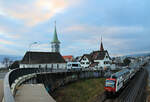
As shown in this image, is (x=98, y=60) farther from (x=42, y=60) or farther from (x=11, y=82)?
(x=11, y=82)

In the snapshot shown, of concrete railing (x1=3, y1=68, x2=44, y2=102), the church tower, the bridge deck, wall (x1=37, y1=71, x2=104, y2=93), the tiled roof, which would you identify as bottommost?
wall (x1=37, y1=71, x2=104, y2=93)

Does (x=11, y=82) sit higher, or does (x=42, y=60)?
(x=42, y=60)

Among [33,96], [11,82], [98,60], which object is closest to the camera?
[33,96]

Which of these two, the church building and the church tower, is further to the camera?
the church tower

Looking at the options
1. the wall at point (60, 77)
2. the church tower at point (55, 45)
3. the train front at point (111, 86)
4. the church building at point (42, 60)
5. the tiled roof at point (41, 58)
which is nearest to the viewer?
the train front at point (111, 86)

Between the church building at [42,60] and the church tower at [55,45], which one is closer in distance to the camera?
the church building at [42,60]

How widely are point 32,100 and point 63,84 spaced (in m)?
29.1

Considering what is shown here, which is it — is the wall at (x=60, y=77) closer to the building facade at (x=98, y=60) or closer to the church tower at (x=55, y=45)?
the building facade at (x=98, y=60)

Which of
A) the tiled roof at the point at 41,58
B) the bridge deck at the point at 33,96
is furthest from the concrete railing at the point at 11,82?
the tiled roof at the point at 41,58

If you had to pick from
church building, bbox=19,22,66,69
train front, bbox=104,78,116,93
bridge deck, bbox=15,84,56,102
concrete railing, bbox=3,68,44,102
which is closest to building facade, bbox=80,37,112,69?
church building, bbox=19,22,66,69

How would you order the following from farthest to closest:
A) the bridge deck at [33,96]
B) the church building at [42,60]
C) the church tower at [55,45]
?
the church tower at [55,45]
the church building at [42,60]
the bridge deck at [33,96]

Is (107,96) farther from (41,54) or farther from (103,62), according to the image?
(103,62)

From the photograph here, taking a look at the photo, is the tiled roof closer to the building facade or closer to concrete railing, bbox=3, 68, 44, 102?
the building facade

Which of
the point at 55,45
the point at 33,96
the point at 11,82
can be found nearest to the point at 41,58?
the point at 55,45
